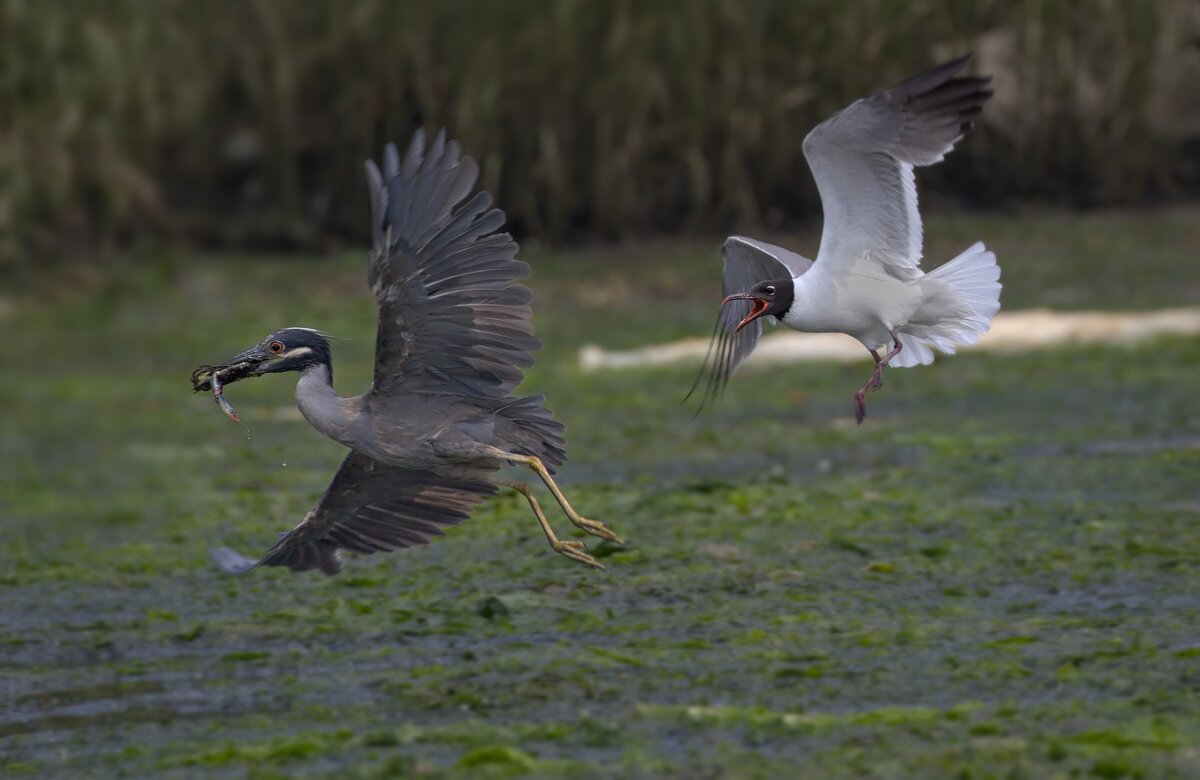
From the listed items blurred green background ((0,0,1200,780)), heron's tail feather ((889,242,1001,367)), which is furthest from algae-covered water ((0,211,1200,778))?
heron's tail feather ((889,242,1001,367))

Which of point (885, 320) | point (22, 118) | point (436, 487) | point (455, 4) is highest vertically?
point (455, 4)

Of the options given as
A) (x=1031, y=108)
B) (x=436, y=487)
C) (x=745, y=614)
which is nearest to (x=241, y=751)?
(x=436, y=487)

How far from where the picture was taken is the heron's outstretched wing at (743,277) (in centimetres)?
769

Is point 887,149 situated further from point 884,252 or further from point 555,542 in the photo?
point 555,542

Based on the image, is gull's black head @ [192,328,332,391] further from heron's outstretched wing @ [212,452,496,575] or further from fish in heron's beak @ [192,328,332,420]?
heron's outstretched wing @ [212,452,496,575]

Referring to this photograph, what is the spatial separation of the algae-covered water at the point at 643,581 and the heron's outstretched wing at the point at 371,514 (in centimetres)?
34

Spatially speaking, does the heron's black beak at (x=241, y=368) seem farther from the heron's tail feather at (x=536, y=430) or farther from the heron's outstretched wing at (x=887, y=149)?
the heron's outstretched wing at (x=887, y=149)

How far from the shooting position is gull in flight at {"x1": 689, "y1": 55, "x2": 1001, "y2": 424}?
6781 millimetres

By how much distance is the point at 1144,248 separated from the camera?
48.0 feet

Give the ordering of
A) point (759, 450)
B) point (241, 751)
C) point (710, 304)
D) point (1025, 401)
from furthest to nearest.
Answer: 1. point (710, 304)
2. point (1025, 401)
3. point (759, 450)
4. point (241, 751)

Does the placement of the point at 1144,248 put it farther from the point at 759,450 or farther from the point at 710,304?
the point at 759,450

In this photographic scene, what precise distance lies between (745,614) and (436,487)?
3.62 ft

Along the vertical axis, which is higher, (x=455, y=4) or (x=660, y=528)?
(x=455, y=4)

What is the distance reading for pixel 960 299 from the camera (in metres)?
7.32
